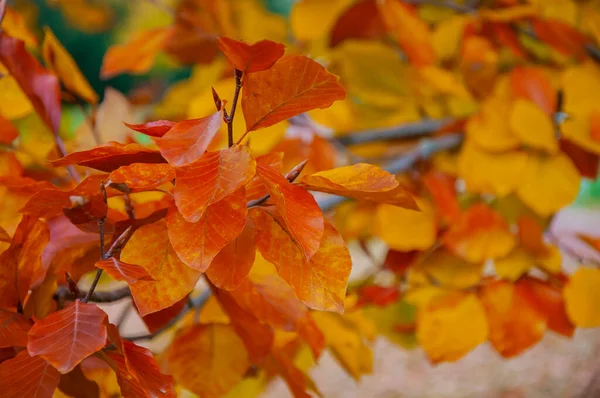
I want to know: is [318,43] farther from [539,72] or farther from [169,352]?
[169,352]

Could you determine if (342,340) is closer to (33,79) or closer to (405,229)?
(405,229)

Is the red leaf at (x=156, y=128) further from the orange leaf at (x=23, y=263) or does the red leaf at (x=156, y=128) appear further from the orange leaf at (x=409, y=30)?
the orange leaf at (x=409, y=30)

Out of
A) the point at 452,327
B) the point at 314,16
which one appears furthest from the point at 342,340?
the point at 314,16

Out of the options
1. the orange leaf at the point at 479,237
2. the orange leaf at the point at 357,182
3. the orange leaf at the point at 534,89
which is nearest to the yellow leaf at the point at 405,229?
the orange leaf at the point at 479,237

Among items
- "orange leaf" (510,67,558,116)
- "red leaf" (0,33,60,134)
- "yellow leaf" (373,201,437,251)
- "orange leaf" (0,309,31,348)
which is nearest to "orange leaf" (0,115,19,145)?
"red leaf" (0,33,60,134)

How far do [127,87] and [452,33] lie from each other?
1706 millimetres

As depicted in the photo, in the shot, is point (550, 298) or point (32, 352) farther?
point (550, 298)

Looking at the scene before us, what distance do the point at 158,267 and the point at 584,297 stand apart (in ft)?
1.00

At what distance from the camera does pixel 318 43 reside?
26.6 inches

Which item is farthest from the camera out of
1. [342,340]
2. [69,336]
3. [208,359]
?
[342,340]

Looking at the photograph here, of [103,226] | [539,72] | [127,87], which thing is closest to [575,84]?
[539,72]

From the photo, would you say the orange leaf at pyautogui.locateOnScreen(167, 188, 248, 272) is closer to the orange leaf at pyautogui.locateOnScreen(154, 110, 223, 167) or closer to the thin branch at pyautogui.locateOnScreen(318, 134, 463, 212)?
the orange leaf at pyautogui.locateOnScreen(154, 110, 223, 167)

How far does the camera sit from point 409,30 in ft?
1.56

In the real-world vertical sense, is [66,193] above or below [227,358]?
above
